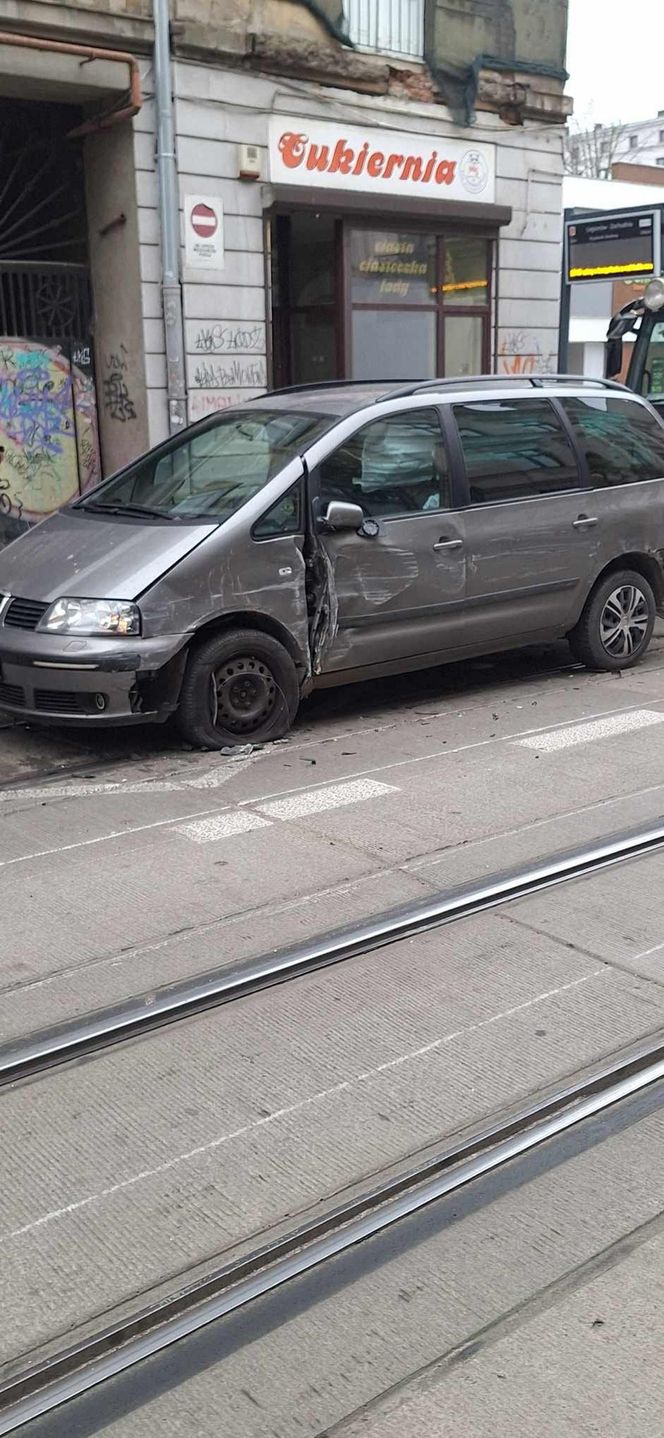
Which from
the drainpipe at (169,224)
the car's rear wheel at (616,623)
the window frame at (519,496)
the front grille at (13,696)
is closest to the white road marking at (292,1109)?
the front grille at (13,696)

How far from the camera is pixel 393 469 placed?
7609 millimetres

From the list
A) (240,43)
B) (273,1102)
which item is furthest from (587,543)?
(240,43)

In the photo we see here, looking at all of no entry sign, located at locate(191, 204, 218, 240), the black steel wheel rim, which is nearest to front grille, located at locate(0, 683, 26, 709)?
the black steel wheel rim

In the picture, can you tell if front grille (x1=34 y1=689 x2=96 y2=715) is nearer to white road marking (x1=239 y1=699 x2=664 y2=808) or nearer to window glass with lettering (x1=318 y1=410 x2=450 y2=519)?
white road marking (x1=239 y1=699 x2=664 y2=808)

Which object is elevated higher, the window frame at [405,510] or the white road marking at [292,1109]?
the window frame at [405,510]

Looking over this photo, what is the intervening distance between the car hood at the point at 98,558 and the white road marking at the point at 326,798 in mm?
1361

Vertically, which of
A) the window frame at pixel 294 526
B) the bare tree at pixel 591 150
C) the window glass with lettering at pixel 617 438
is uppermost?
the bare tree at pixel 591 150

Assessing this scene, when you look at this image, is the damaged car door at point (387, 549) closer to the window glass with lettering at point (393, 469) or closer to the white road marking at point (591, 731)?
the window glass with lettering at point (393, 469)

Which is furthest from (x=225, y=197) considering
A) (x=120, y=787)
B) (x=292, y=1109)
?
(x=292, y=1109)

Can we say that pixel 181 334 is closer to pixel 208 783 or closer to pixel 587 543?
pixel 587 543

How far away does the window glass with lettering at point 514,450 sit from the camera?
26.0ft

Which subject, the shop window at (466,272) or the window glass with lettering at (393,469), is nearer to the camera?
the window glass with lettering at (393,469)

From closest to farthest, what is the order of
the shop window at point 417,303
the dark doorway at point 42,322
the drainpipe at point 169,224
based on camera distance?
the drainpipe at point 169,224, the dark doorway at point 42,322, the shop window at point 417,303

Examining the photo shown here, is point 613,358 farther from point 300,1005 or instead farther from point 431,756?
point 300,1005
